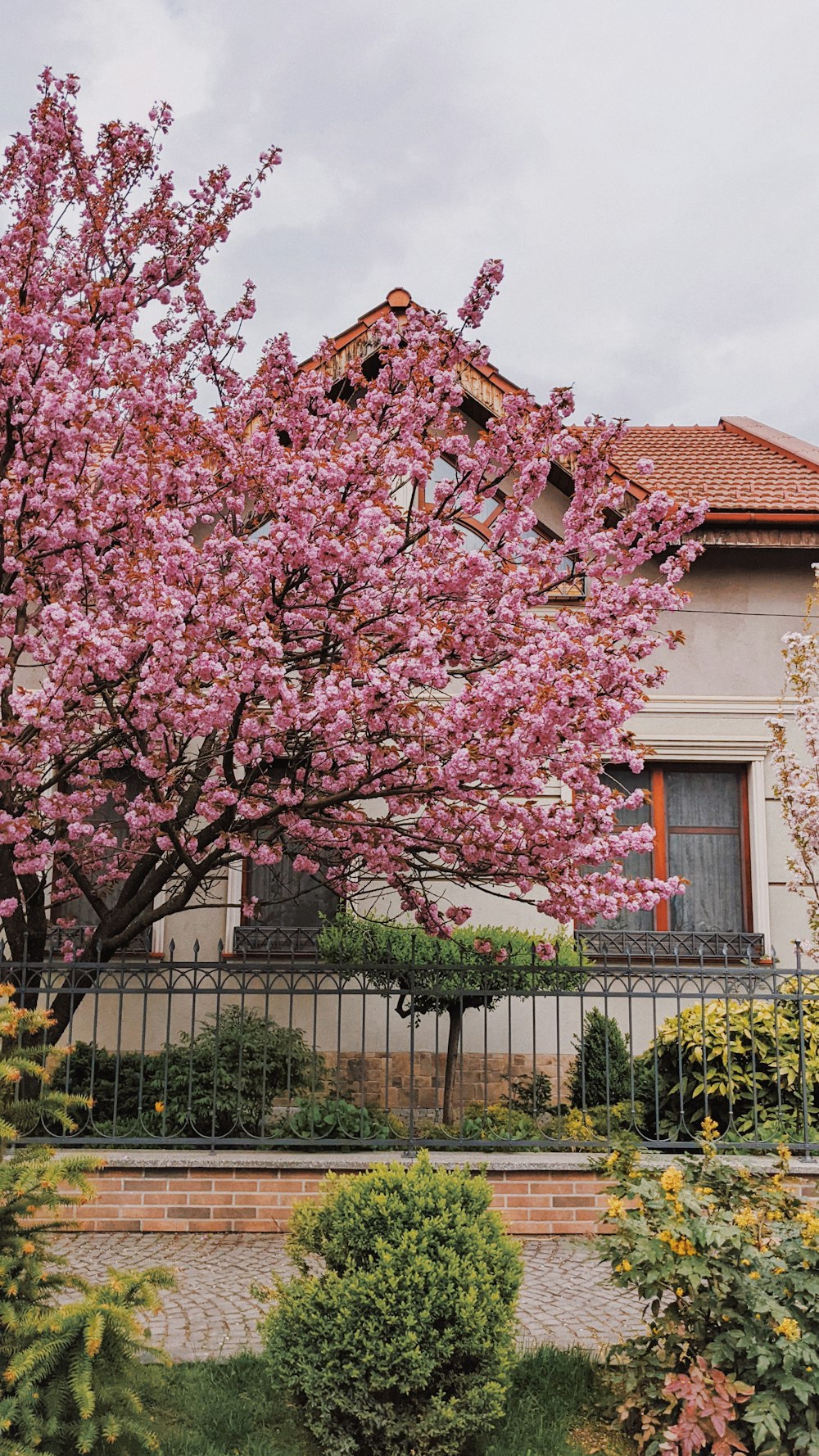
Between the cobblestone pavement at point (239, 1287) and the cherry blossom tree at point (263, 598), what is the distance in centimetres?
182

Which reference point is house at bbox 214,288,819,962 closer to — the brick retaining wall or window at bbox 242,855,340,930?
window at bbox 242,855,340,930

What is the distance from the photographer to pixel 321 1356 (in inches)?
148

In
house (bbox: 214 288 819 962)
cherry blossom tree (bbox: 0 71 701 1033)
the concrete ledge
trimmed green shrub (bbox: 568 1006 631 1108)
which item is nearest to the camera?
cherry blossom tree (bbox: 0 71 701 1033)

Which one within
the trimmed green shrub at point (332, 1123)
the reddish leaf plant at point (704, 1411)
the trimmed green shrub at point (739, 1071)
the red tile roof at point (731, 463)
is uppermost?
the red tile roof at point (731, 463)

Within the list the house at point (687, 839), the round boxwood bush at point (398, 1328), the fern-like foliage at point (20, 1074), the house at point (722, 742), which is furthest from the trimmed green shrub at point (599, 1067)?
the fern-like foliage at point (20, 1074)

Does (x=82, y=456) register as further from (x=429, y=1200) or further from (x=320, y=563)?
(x=429, y=1200)

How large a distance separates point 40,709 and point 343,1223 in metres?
3.23

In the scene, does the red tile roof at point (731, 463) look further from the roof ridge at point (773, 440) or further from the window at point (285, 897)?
the window at point (285, 897)

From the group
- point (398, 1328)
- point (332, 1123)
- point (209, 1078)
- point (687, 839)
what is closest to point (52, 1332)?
point (398, 1328)

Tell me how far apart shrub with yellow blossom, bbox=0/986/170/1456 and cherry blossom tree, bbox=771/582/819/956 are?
22.2 ft

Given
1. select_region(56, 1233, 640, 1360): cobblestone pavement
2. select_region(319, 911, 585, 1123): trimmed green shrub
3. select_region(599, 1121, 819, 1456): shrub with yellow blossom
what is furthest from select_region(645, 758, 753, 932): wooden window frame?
select_region(599, 1121, 819, 1456): shrub with yellow blossom

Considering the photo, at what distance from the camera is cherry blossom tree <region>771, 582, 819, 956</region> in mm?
9469

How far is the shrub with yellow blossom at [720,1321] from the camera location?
11.7 ft

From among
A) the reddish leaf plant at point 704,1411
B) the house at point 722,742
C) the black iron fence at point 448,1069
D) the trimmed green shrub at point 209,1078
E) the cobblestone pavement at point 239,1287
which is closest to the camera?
the reddish leaf plant at point 704,1411
